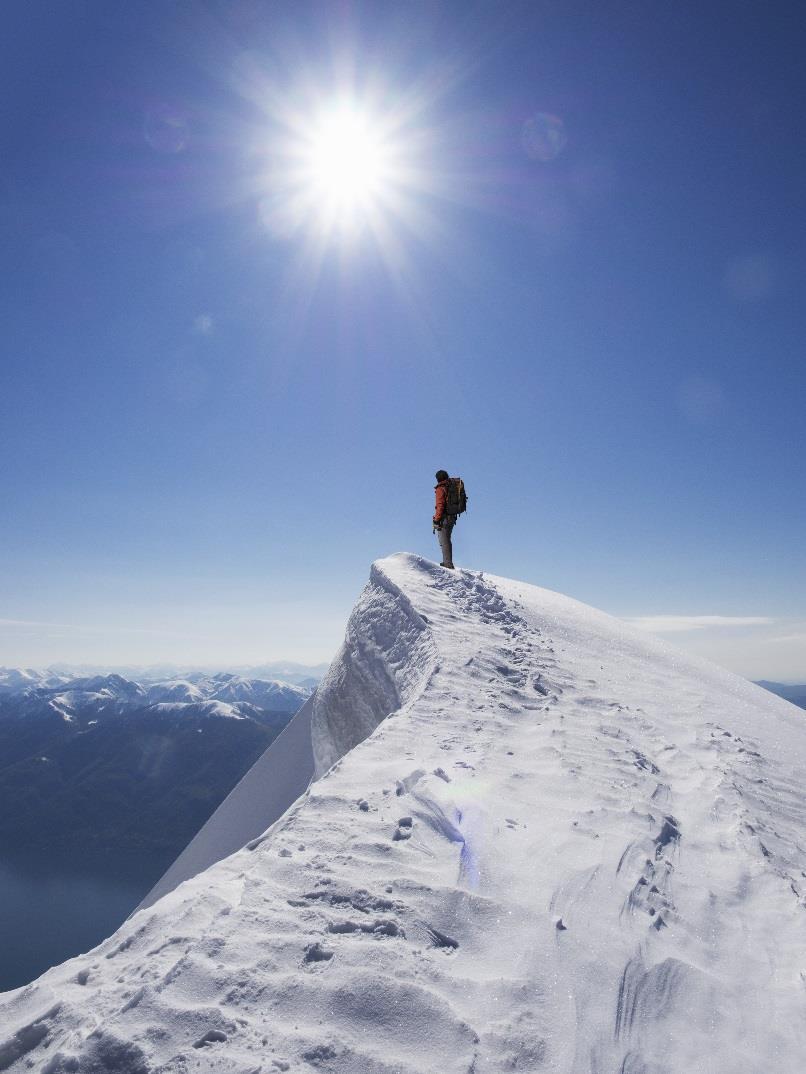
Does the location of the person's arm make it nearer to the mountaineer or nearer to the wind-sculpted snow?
the mountaineer

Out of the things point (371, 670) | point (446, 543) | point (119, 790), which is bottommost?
point (119, 790)

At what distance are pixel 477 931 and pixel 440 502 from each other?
1308 centimetres

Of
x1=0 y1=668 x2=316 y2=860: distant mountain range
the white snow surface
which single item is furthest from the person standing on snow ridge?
x1=0 y1=668 x2=316 y2=860: distant mountain range

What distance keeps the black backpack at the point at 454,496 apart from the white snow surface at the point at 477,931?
373 inches

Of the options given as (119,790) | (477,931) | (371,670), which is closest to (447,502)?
(371,670)

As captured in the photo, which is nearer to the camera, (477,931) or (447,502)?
(477,931)

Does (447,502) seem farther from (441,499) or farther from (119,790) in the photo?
(119,790)

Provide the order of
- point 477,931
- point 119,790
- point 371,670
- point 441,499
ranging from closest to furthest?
1. point 477,931
2. point 371,670
3. point 441,499
4. point 119,790

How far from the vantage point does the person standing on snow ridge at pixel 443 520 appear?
52.9ft

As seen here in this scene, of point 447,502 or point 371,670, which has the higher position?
point 447,502

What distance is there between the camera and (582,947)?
11.9 feet

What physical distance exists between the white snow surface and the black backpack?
31.1 feet

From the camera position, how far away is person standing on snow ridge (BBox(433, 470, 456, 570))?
16109mm

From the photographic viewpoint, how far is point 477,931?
3664 millimetres
